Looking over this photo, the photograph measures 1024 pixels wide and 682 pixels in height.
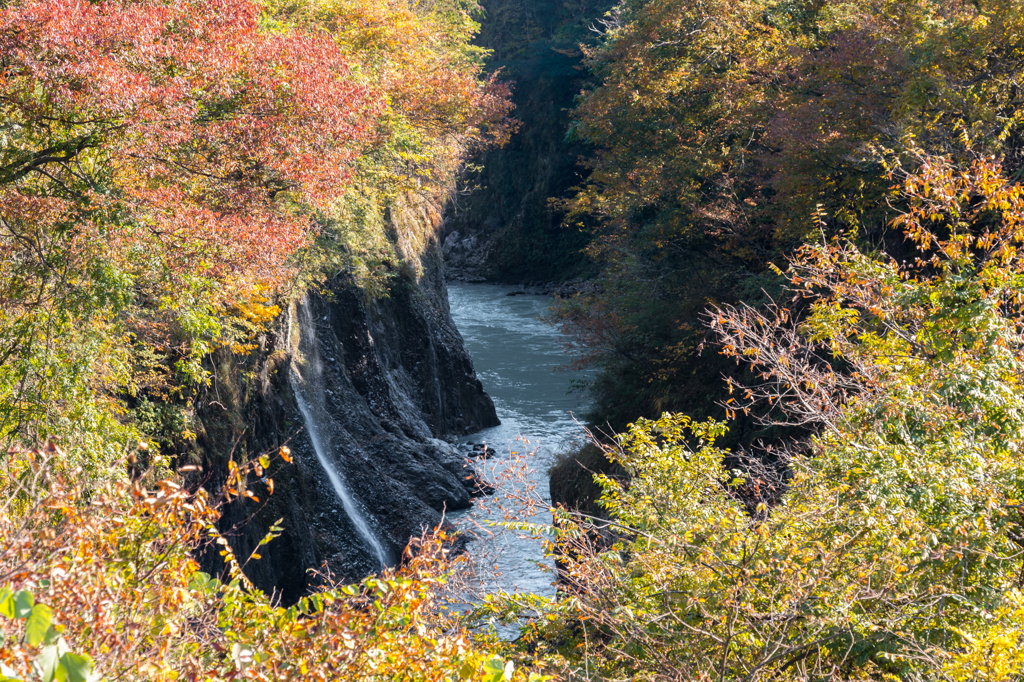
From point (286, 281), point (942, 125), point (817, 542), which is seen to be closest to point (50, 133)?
point (286, 281)

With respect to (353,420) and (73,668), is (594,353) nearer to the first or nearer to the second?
(353,420)

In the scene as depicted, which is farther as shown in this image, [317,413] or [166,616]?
[317,413]

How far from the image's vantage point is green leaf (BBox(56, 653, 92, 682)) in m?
2.35

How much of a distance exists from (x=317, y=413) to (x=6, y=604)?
15.3m

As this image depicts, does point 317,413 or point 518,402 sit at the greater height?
point 317,413

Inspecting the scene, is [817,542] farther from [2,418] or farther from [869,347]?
[2,418]

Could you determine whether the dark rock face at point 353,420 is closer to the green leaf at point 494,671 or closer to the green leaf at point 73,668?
the green leaf at point 494,671

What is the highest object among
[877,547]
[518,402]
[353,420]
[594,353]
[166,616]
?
[166,616]

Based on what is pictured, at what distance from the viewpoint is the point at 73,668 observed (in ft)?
7.74

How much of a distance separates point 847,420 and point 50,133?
8.87 meters

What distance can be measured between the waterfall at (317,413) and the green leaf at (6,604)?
545 inches

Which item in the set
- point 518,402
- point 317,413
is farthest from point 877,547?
point 518,402

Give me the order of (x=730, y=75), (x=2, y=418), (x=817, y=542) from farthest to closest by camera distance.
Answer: (x=730, y=75) → (x=2, y=418) → (x=817, y=542)

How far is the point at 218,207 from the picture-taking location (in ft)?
34.8
